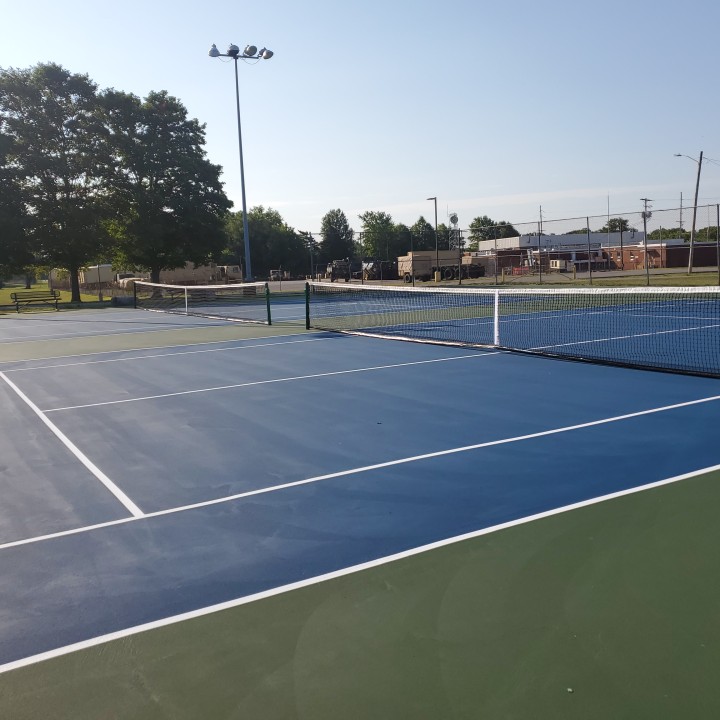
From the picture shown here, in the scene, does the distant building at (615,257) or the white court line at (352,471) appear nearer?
the white court line at (352,471)

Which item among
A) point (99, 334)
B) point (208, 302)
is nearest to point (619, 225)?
point (208, 302)

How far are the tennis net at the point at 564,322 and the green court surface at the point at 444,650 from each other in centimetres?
591

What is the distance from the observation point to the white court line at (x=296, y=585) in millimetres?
3775

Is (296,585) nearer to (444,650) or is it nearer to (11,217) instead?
(444,650)

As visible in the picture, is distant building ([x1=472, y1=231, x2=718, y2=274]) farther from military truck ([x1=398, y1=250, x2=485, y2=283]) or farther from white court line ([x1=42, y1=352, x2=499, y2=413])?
white court line ([x1=42, y1=352, x2=499, y2=413])

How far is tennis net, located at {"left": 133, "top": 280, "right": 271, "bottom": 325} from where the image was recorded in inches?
1135

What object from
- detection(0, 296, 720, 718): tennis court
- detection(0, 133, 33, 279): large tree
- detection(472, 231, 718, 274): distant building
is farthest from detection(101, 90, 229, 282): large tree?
detection(0, 296, 720, 718): tennis court

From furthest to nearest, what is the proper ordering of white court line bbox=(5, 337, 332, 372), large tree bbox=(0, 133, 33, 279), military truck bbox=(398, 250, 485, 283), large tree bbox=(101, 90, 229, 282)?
military truck bbox=(398, 250, 485, 283) → large tree bbox=(101, 90, 229, 282) → large tree bbox=(0, 133, 33, 279) → white court line bbox=(5, 337, 332, 372)

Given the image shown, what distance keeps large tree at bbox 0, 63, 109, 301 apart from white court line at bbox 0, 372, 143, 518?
36882mm

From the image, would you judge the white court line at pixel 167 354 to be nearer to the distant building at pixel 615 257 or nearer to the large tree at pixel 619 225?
the large tree at pixel 619 225

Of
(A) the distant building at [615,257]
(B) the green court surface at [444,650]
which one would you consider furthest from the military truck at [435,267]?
(B) the green court surface at [444,650]

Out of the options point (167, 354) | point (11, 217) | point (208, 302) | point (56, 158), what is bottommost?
point (208, 302)

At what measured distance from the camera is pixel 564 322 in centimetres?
2006

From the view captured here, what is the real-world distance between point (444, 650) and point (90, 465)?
4976 millimetres
